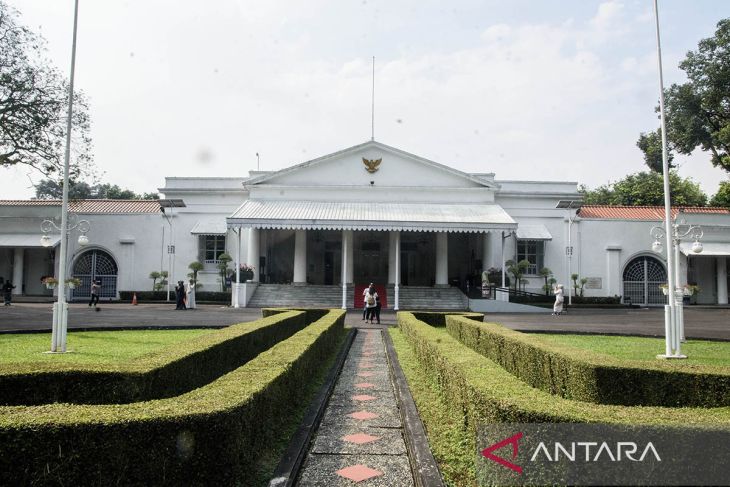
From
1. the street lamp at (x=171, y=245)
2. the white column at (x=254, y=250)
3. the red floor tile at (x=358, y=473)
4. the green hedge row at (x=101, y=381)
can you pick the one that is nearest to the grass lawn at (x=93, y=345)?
the green hedge row at (x=101, y=381)

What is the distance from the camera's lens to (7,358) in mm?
9875

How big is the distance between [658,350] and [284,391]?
9350 millimetres

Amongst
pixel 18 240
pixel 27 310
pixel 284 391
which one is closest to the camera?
pixel 284 391

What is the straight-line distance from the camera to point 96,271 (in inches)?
1195

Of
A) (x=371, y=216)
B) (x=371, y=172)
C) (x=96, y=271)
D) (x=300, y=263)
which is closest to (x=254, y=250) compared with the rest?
(x=300, y=263)

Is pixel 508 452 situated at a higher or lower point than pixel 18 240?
lower

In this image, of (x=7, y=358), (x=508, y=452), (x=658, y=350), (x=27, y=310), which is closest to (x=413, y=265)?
(x=27, y=310)

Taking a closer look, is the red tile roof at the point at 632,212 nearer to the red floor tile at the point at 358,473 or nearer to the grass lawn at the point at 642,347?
the grass lawn at the point at 642,347

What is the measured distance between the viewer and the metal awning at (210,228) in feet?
98.0

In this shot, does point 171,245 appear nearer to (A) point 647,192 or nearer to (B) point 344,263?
(B) point 344,263

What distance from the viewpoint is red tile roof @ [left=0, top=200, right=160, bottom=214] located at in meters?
30.9

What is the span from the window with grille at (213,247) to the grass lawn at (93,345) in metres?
15.4

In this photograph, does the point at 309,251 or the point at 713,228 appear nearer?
the point at 713,228

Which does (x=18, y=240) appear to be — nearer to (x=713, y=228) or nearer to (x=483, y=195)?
(x=483, y=195)
